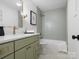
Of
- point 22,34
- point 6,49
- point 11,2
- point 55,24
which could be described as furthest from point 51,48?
point 6,49

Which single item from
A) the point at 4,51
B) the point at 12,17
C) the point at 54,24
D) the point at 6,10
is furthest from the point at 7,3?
the point at 54,24

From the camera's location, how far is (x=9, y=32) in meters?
2.38

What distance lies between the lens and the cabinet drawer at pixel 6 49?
107cm

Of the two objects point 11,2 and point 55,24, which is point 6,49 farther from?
point 55,24

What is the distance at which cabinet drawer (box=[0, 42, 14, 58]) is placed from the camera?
1.07 metres

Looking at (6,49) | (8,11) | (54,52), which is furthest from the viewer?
(54,52)

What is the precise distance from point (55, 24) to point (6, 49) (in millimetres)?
7191

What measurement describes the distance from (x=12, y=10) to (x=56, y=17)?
5971mm

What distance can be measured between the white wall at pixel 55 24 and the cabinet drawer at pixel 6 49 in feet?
22.8

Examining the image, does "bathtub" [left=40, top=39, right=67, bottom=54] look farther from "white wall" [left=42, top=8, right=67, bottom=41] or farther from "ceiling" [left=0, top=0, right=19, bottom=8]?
"ceiling" [left=0, top=0, right=19, bottom=8]

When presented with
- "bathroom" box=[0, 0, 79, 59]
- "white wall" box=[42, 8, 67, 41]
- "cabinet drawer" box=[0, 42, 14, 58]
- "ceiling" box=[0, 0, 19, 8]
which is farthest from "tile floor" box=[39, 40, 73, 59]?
"white wall" box=[42, 8, 67, 41]

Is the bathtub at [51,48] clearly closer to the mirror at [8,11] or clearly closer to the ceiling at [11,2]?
the mirror at [8,11]

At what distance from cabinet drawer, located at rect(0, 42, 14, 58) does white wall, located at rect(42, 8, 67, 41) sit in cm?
694

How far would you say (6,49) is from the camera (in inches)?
45.3
